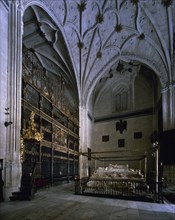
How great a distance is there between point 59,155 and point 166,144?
263 inches

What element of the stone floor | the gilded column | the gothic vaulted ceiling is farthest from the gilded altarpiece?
the stone floor

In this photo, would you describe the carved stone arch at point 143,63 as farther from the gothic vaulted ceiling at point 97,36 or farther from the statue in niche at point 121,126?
the statue in niche at point 121,126

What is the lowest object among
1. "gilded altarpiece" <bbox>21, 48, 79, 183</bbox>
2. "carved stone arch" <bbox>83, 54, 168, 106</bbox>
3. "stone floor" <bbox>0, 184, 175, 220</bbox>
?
"stone floor" <bbox>0, 184, 175, 220</bbox>

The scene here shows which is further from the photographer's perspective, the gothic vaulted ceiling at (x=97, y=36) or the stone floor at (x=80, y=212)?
the gothic vaulted ceiling at (x=97, y=36)

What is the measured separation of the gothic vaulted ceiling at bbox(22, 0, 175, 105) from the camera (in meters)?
11.8

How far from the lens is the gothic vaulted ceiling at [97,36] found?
1178cm

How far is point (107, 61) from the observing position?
16750 millimetres

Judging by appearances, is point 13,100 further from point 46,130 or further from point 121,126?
point 121,126

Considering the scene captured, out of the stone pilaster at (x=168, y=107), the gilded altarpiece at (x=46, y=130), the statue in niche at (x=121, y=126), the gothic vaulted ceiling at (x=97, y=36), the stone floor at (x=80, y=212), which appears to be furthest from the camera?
the statue in niche at (x=121, y=126)

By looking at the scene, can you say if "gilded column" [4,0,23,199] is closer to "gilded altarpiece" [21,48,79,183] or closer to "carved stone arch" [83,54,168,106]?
"gilded altarpiece" [21,48,79,183]

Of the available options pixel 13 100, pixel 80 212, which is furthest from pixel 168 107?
pixel 80 212

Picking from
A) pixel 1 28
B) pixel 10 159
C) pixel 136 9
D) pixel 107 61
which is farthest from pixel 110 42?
pixel 10 159

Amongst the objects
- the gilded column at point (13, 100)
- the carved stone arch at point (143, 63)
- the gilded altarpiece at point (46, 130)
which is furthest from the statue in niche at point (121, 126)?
the gilded column at point (13, 100)

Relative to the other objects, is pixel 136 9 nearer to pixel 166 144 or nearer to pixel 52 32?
pixel 52 32
